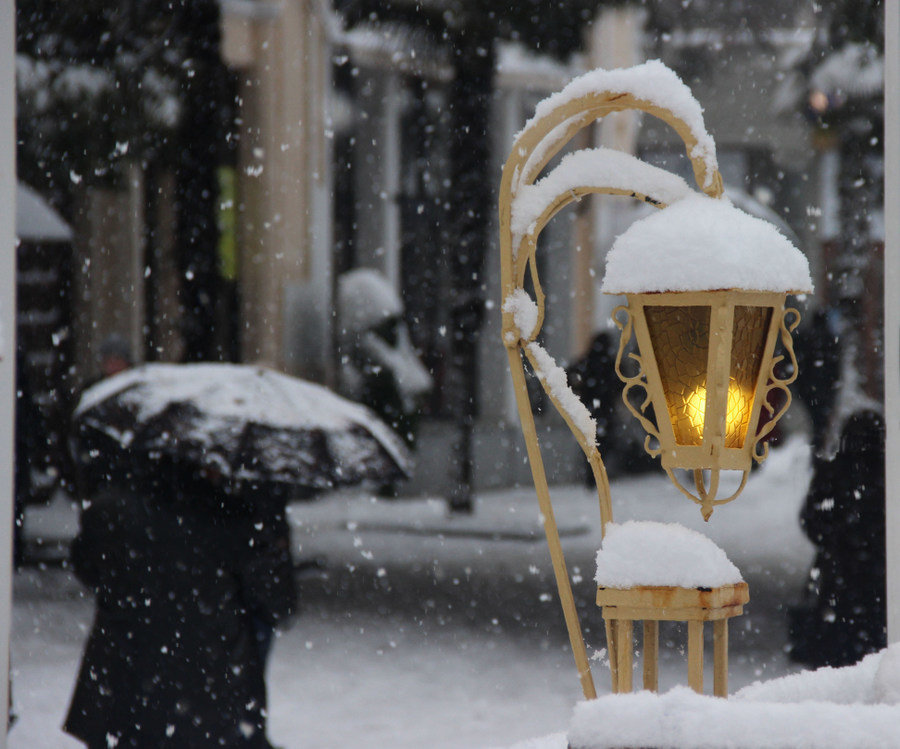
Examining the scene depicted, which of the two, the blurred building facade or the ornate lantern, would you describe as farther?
the blurred building facade

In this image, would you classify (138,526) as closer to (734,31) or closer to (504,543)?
(504,543)

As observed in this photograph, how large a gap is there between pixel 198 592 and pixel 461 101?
1.78 metres

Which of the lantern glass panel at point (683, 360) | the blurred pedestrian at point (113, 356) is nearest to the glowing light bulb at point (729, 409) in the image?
the lantern glass panel at point (683, 360)

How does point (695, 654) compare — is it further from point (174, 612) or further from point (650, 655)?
point (174, 612)

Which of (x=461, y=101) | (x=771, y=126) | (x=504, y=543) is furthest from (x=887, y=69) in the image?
(x=504, y=543)

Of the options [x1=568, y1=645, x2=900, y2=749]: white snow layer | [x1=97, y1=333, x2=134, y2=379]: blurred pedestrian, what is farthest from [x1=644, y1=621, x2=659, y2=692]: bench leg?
[x1=97, y1=333, x2=134, y2=379]: blurred pedestrian

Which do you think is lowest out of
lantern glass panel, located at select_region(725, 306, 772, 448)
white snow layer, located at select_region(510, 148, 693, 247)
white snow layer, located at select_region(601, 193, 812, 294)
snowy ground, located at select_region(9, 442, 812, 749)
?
snowy ground, located at select_region(9, 442, 812, 749)

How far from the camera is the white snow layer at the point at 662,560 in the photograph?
1730mm

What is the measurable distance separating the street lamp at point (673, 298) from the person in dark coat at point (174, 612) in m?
1.63

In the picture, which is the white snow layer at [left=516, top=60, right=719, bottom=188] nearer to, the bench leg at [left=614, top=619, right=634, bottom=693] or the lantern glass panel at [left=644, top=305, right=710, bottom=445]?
the lantern glass panel at [left=644, top=305, right=710, bottom=445]

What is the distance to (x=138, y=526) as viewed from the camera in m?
3.27

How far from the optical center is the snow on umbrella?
3076 millimetres

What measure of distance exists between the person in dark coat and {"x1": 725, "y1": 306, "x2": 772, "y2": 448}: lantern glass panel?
1.86m

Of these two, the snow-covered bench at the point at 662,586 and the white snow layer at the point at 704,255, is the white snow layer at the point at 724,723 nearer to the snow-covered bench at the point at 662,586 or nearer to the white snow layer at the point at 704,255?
the snow-covered bench at the point at 662,586
